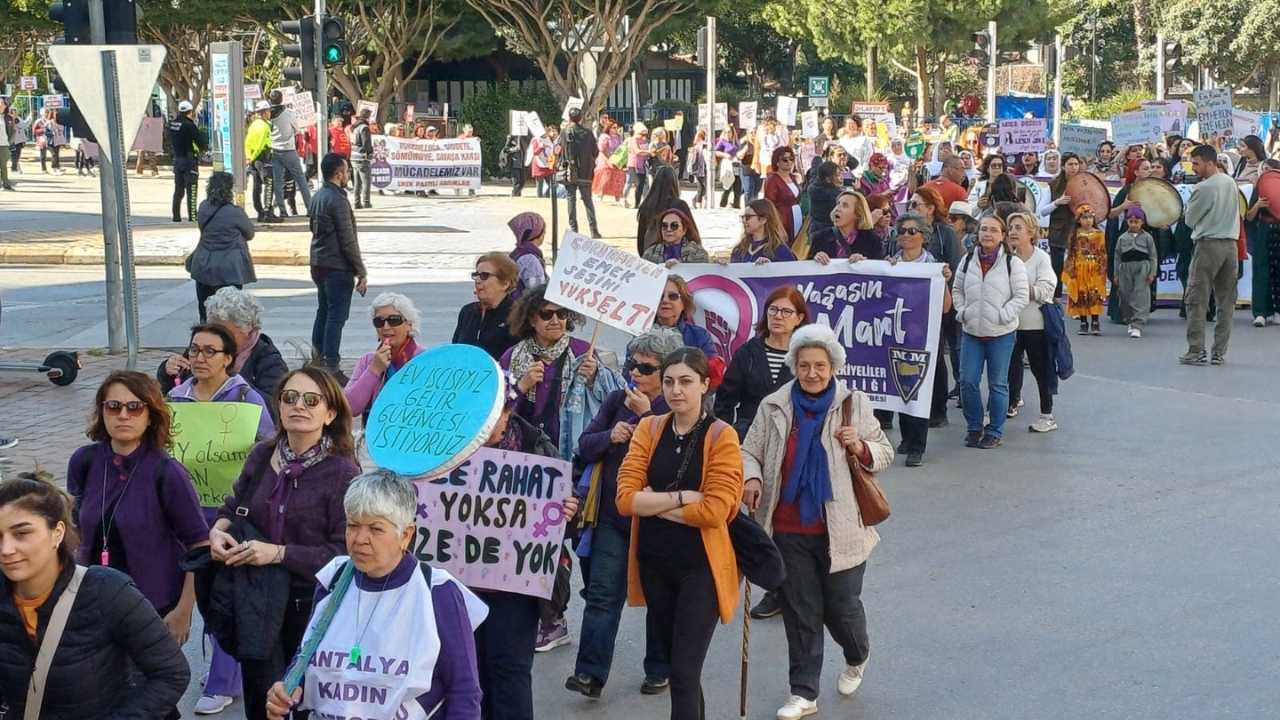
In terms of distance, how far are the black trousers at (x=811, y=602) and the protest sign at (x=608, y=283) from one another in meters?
1.46

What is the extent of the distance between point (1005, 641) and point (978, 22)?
50347 millimetres

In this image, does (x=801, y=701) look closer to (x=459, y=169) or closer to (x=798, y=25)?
(x=459, y=169)

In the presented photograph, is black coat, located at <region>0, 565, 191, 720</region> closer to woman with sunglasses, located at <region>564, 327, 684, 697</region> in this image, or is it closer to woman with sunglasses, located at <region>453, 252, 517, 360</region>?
woman with sunglasses, located at <region>564, 327, 684, 697</region>

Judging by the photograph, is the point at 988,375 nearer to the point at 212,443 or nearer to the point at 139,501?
the point at 212,443

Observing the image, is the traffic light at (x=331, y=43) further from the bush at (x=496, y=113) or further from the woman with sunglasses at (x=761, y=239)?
the bush at (x=496, y=113)

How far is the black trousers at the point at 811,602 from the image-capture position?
21.1 feet

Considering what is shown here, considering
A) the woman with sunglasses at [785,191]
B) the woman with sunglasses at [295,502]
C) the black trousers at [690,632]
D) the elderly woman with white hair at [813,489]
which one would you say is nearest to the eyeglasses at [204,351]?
the woman with sunglasses at [295,502]

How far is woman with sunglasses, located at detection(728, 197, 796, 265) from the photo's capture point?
1084 centimetres

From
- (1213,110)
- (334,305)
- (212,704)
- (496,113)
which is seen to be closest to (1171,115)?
(1213,110)

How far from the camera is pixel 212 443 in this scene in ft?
20.2

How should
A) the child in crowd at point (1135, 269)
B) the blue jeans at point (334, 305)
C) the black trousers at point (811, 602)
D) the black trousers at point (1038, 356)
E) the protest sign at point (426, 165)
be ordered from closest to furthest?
the black trousers at point (811, 602), the black trousers at point (1038, 356), the blue jeans at point (334, 305), the child in crowd at point (1135, 269), the protest sign at point (426, 165)

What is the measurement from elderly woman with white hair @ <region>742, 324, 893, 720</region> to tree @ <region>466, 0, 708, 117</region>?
37.0 metres

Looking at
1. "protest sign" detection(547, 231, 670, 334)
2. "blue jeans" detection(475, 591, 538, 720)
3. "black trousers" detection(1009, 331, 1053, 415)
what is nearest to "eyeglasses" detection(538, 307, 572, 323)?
"protest sign" detection(547, 231, 670, 334)

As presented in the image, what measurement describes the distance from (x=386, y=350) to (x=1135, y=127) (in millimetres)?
19616
